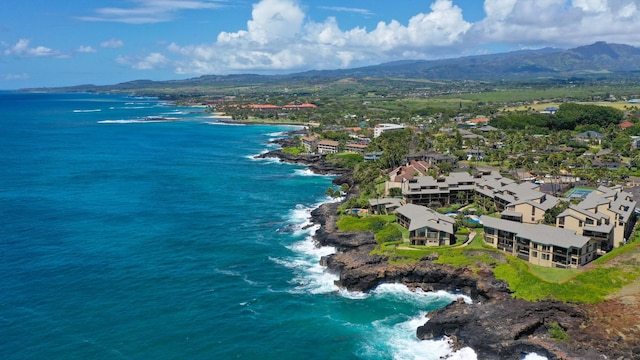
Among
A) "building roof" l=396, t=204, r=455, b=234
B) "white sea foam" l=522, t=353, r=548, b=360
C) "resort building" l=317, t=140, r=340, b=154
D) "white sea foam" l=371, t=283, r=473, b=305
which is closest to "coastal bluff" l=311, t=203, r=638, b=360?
"white sea foam" l=522, t=353, r=548, b=360

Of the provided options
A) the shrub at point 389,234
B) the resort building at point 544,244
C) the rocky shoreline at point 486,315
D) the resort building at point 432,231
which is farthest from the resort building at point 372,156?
the resort building at point 544,244

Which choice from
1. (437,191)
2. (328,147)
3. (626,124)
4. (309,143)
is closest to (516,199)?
(437,191)

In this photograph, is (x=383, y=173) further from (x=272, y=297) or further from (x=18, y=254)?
(x=18, y=254)

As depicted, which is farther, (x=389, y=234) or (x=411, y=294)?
(x=389, y=234)

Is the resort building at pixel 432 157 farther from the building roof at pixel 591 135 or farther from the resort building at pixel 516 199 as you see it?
the building roof at pixel 591 135

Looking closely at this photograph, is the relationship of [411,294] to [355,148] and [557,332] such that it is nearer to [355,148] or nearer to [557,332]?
[557,332]

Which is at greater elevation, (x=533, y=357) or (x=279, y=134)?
(x=279, y=134)

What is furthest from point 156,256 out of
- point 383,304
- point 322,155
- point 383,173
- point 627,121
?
point 627,121
